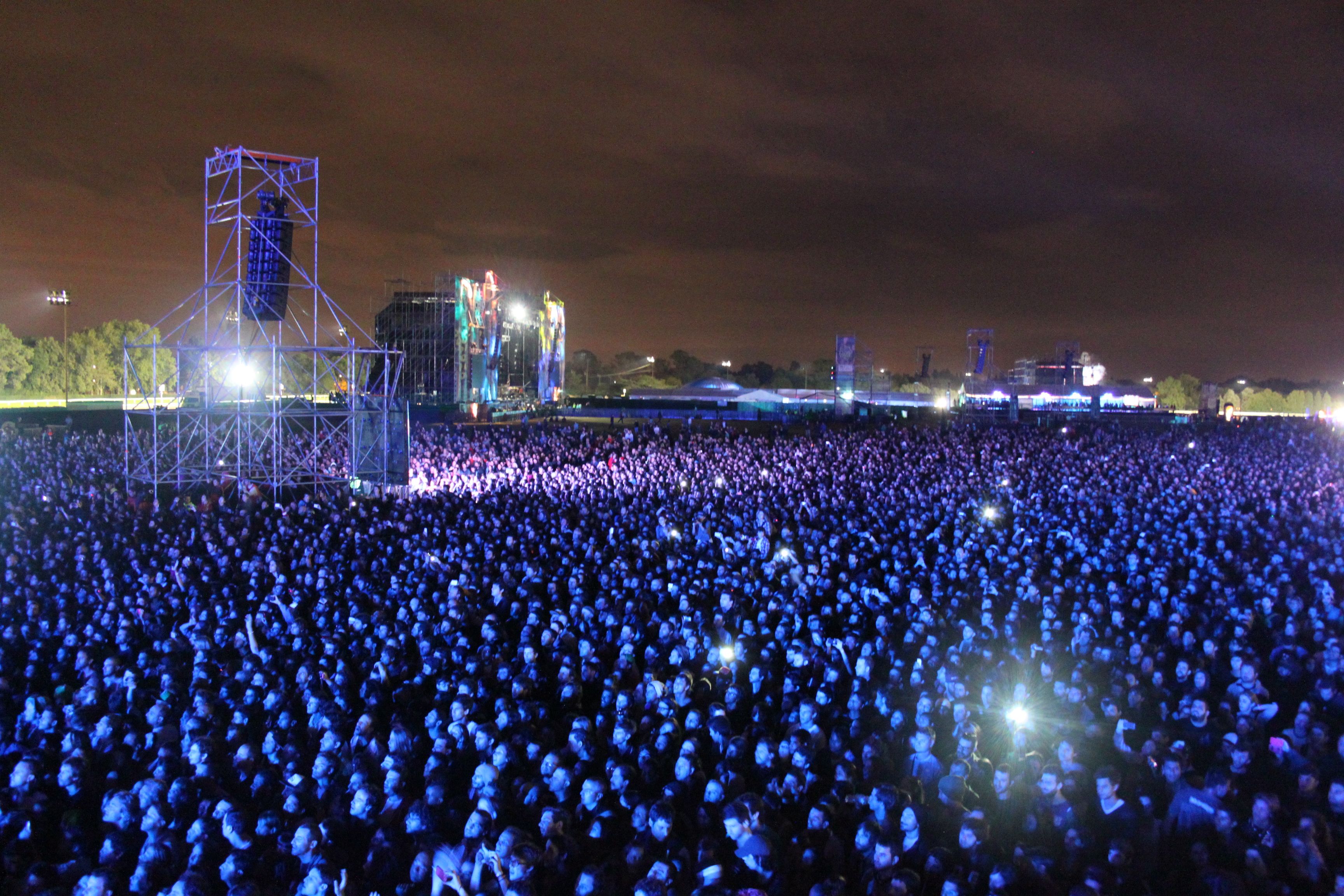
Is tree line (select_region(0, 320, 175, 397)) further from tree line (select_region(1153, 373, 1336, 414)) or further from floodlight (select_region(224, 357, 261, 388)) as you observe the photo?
tree line (select_region(1153, 373, 1336, 414))

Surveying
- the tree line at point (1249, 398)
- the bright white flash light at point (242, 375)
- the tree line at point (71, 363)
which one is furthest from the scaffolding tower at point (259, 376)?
the tree line at point (1249, 398)

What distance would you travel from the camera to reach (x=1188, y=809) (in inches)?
146

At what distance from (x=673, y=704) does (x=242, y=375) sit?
36.7 feet

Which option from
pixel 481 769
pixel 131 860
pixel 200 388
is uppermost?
pixel 200 388

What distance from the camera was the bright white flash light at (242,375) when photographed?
13.0m

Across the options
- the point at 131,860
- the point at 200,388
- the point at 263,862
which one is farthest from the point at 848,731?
the point at 200,388

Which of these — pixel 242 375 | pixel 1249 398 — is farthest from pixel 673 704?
pixel 1249 398

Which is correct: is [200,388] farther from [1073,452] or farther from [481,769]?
[1073,452]

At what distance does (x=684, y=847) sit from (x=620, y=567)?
438 centimetres

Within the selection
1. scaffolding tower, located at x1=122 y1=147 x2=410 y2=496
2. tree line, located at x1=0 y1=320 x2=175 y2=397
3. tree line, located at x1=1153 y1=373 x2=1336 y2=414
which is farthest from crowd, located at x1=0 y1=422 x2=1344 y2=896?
tree line, located at x1=1153 y1=373 x2=1336 y2=414

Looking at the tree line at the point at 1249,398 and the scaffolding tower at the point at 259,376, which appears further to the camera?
the tree line at the point at 1249,398

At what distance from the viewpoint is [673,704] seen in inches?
193

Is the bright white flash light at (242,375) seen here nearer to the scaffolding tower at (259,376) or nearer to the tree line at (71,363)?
the scaffolding tower at (259,376)

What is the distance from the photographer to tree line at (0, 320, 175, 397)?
4106cm
